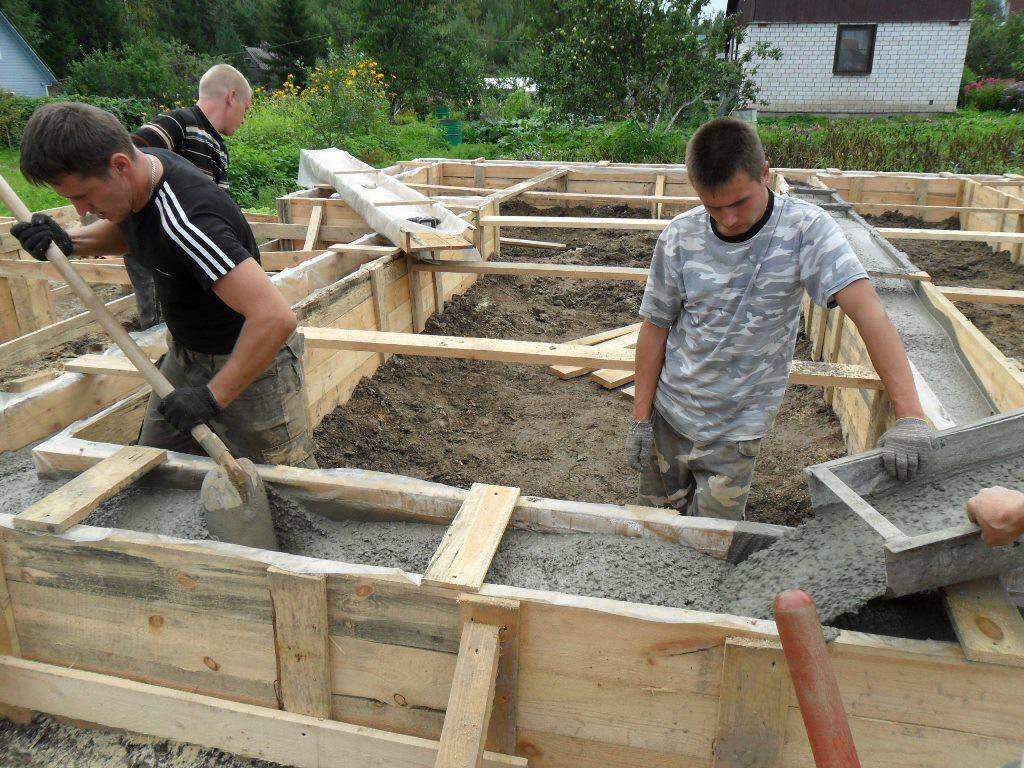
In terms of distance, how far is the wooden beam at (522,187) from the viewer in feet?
26.7

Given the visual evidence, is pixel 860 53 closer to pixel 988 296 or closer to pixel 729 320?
pixel 988 296

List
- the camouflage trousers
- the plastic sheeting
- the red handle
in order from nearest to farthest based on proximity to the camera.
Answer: the red handle < the camouflage trousers < the plastic sheeting

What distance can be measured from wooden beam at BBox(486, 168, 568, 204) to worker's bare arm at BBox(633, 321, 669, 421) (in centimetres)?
499

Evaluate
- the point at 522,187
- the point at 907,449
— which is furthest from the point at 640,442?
the point at 522,187

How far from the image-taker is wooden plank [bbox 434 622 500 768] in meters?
1.73

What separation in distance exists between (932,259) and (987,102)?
2137 centimetres

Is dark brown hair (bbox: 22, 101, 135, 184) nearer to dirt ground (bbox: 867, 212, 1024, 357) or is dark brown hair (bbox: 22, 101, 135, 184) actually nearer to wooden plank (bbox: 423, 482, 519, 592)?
wooden plank (bbox: 423, 482, 519, 592)

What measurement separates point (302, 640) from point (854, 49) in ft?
88.6

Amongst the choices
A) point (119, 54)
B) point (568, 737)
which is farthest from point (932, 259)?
point (119, 54)

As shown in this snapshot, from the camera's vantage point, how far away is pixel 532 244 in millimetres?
8844

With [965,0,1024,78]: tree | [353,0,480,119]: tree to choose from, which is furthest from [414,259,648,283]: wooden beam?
[965,0,1024,78]: tree

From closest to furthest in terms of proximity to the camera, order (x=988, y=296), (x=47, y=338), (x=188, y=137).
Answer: (x=988, y=296), (x=188, y=137), (x=47, y=338)

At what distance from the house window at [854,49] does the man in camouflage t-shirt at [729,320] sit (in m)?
24.9

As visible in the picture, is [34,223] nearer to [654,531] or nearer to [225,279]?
[225,279]
